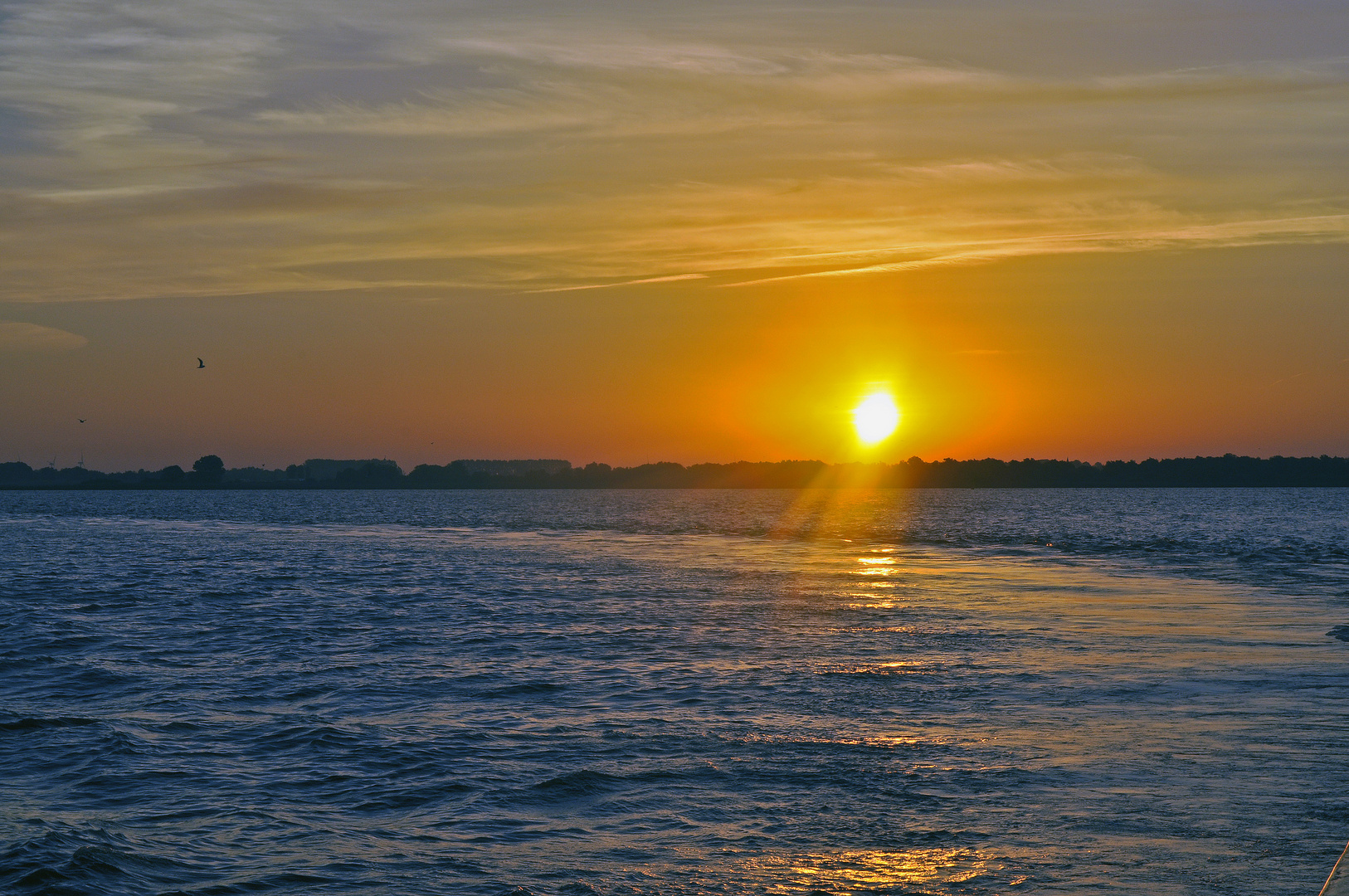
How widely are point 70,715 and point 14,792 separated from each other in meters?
6.16

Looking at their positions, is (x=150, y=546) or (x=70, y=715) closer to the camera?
(x=70, y=715)

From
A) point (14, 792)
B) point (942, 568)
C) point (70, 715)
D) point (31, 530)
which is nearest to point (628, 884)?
point (14, 792)

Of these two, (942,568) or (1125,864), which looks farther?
(942,568)

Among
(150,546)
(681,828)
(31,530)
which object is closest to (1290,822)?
(681,828)

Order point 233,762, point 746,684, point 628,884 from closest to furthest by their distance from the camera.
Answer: point 628,884, point 233,762, point 746,684

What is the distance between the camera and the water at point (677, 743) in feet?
43.7

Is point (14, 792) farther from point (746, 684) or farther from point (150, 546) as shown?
point (150, 546)

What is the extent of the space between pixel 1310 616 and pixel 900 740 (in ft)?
82.9

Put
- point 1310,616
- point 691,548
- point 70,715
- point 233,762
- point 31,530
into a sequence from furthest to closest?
1. point 31,530
2. point 691,548
3. point 1310,616
4. point 70,715
5. point 233,762

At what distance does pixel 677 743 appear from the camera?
19.5 meters

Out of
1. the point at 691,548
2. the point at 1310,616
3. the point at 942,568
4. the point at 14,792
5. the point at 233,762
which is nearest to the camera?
the point at 14,792

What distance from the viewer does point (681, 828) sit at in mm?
14688

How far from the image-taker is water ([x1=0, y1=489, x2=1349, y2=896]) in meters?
13.3

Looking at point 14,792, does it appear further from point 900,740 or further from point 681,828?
point 900,740
